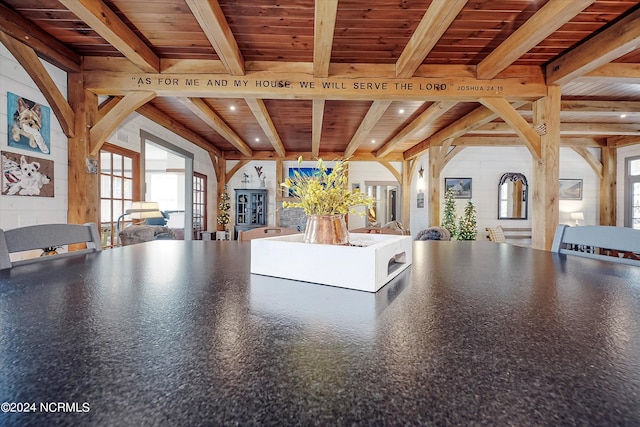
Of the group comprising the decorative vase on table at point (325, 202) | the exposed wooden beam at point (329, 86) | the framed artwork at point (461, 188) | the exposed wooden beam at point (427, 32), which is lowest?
the decorative vase on table at point (325, 202)

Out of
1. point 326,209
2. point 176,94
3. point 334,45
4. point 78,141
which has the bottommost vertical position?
point 326,209

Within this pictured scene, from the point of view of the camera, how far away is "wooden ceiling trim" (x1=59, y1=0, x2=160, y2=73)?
1.98 meters

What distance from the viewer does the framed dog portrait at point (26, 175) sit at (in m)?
2.41

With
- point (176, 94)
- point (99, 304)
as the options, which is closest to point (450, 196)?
point (176, 94)

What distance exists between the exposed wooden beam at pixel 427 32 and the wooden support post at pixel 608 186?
21.8 feet

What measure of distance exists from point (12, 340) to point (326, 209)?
78 cm

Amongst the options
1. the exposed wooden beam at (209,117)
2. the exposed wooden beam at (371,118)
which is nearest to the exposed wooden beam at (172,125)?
the exposed wooden beam at (209,117)

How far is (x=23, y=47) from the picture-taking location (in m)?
2.38

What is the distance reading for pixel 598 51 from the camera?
2.50m

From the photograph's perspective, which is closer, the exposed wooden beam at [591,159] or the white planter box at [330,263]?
the white planter box at [330,263]

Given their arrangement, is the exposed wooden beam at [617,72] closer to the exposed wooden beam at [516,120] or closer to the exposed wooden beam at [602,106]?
the exposed wooden beam at [516,120]

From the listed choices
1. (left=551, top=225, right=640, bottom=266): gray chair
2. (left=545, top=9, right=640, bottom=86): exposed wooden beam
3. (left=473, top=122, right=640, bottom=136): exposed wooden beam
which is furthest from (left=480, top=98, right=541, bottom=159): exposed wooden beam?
(left=473, top=122, right=640, bottom=136): exposed wooden beam

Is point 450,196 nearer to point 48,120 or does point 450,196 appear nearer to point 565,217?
point 565,217

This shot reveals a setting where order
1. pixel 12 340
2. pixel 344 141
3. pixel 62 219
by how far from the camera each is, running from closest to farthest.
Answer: pixel 12 340, pixel 62 219, pixel 344 141
